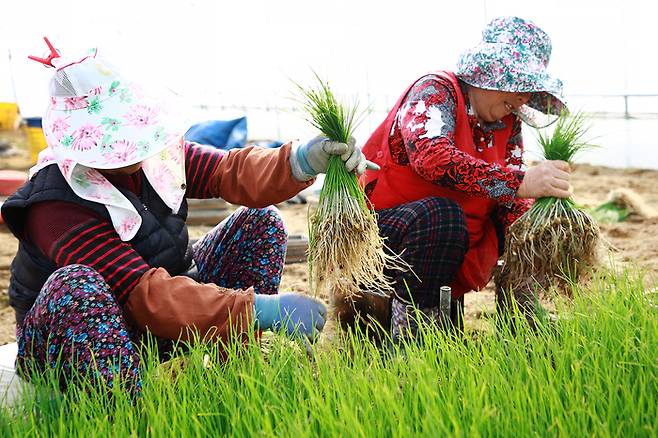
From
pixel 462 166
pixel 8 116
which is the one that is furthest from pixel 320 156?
pixel 8 116

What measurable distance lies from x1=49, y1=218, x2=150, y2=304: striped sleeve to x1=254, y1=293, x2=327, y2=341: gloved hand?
31 centimetres

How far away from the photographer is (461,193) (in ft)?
8.96

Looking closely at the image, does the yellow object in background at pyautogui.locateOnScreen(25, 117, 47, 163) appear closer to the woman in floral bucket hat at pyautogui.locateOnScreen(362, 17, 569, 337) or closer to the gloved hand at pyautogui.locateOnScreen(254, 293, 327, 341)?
the woman in floral bucket hat at pyautogui.locateOnScreen(362, 17, 569, 337)

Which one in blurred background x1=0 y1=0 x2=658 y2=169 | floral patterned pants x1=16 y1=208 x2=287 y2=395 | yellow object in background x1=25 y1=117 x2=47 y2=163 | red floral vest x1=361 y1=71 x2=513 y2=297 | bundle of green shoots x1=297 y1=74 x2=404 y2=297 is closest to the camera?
floral patterned pants x1=16 y1=208 x2=287 y2=395

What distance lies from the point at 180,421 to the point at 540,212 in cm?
137

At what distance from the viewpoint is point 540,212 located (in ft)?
8.39

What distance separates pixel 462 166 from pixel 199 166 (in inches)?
31.7

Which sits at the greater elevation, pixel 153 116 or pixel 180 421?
pixel 153 116

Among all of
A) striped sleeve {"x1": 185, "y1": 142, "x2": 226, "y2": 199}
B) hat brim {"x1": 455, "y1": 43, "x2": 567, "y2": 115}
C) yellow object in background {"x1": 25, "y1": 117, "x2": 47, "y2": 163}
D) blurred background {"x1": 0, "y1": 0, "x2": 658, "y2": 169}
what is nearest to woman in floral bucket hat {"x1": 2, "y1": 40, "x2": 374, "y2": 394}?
striped sleeve {"x1": 185, "y1": 142, "x2": 226, "y2": 199}

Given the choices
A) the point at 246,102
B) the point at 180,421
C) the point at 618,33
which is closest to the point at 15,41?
the point at 246,102

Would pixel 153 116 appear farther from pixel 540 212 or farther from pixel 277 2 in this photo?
pixel 277 2

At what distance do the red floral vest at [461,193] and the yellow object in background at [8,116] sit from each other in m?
6.21

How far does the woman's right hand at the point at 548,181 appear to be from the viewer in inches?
99.0

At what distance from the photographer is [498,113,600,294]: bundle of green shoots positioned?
8.31ft
